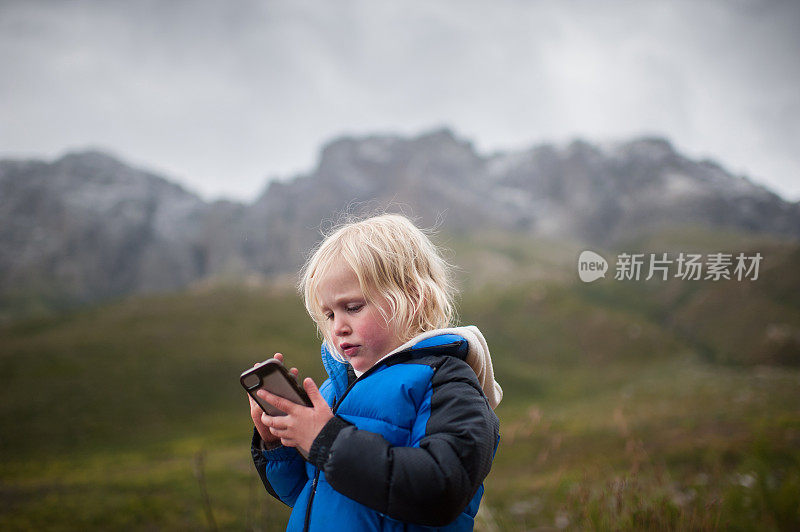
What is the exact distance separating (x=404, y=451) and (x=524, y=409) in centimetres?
3388

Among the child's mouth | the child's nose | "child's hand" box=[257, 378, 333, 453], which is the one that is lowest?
"child's hand" box=[257, 378, 333, 453]

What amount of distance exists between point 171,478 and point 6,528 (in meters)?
6.01

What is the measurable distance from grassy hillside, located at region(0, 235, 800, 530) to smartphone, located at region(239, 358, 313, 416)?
1432mm

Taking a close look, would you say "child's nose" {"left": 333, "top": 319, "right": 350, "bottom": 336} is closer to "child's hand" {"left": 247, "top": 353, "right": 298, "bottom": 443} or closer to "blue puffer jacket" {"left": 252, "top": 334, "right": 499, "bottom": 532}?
"blue puffer jacket" {"left": 252, "top": 334, "right": 499, "bottom": 532}

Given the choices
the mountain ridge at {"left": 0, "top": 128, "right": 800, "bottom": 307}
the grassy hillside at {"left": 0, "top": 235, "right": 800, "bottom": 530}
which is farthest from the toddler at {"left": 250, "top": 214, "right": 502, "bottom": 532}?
the mountain ridge at {"left": 0, "top": 128, "right": 800, "bottom": 307}

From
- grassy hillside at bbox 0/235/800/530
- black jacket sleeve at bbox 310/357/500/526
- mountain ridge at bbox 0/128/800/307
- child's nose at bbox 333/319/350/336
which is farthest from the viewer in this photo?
mountain ridge at bbox 0/128/800/307

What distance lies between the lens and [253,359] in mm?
41281

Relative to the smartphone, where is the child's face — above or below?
above

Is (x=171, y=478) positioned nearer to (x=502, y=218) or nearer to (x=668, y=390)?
(x=668, y=390)

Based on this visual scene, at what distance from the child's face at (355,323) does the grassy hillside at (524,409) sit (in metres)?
1.45

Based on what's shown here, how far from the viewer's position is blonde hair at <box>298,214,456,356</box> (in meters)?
1.98

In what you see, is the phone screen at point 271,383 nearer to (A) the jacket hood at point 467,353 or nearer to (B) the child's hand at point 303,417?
(B) the child's hand at point 303,417

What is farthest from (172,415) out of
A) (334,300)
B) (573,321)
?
(573,321)

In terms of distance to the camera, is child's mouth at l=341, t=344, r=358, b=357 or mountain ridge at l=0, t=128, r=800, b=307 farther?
mountain ridge at l=0, t=128, r=800, b=307
